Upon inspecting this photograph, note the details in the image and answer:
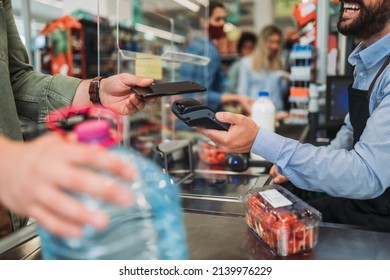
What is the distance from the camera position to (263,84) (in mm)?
4430

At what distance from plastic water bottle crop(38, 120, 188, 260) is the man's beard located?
93 cm

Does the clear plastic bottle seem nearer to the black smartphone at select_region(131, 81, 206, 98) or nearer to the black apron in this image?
the black apron

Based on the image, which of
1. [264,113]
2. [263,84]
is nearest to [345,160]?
[264,113]

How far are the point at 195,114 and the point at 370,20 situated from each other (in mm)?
726

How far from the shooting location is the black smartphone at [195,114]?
99cm

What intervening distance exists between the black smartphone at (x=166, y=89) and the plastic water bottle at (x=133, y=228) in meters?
0.34

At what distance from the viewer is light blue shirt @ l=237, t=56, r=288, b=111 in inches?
172

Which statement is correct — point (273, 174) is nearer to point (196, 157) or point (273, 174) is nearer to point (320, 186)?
point (320, 186)

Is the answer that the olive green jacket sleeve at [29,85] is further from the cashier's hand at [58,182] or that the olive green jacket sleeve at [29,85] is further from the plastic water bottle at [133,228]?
the cashier's hand at [58,182]

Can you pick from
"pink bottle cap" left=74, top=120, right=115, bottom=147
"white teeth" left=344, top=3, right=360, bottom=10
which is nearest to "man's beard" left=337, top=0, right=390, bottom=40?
"white teeth" left=344, top=3, right=360, bottom=10

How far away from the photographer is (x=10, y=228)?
1036 mm

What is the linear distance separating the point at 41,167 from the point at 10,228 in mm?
733

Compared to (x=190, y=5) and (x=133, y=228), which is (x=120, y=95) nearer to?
(x=133, y=228)

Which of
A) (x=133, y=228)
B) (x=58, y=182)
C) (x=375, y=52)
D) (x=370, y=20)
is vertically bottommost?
(x=133, y=228)
